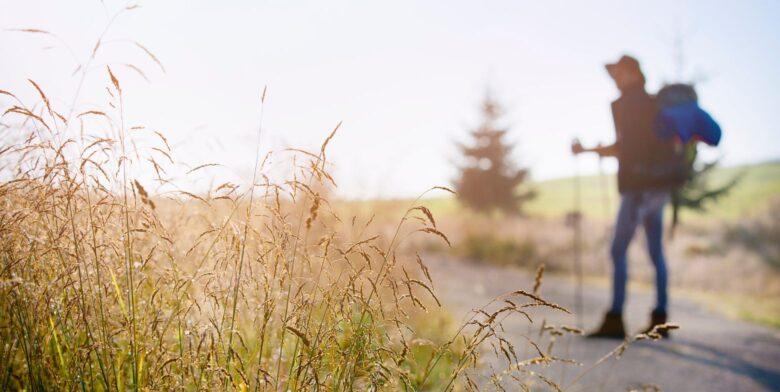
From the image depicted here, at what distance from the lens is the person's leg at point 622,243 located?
17.1 ft

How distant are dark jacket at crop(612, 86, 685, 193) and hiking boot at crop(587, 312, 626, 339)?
110 centimetres

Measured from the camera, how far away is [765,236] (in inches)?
834

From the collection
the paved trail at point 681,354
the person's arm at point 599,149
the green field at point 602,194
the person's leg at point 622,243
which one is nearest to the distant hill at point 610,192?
the green field at point 602,194

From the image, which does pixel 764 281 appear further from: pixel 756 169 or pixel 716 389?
pixel 756 169

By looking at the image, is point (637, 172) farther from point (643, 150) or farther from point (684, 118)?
point (684, 118)

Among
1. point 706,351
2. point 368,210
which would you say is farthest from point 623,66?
point 368,210

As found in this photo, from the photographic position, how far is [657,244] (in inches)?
207

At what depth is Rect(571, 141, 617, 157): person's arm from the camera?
520 centimetres

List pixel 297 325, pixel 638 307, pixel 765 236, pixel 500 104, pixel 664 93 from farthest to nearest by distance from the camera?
pixel 500 104 → pixel 765 236 → pixel 638 307 → pixel 664 93 → pixel 297 325

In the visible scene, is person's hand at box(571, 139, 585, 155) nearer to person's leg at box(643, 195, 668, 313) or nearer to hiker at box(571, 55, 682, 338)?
hiker at box(571, 55, 682, 338)

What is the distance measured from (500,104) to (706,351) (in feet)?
86.4

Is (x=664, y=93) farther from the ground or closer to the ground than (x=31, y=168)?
farther from the ground

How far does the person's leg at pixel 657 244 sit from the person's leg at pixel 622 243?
153mm

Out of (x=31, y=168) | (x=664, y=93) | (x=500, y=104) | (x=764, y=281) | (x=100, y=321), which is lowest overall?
(x=764, y=281)
